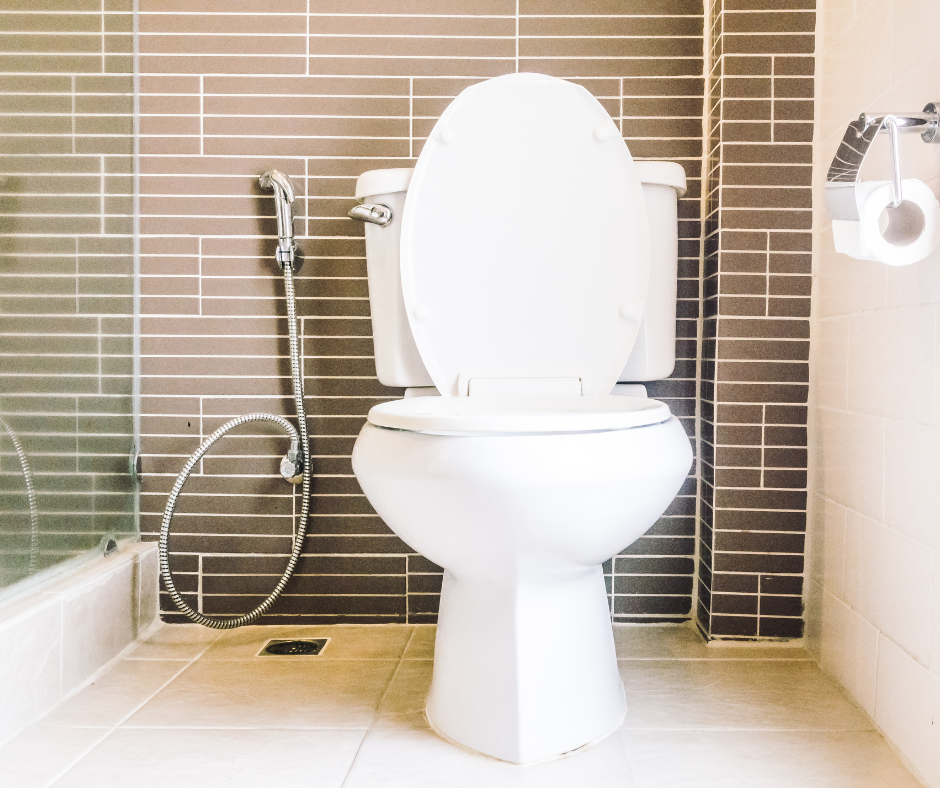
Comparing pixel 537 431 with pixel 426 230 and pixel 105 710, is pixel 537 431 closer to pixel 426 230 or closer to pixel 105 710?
pixel 426 230

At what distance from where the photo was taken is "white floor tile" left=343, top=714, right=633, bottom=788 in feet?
2.68

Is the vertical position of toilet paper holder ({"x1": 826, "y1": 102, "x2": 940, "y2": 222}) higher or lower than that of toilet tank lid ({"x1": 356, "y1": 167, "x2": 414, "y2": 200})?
lower

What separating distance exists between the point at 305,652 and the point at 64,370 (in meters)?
0.61

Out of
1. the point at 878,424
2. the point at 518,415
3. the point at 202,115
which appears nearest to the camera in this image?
the point at 518,415

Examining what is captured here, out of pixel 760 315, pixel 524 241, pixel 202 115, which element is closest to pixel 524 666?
pixel 524 241

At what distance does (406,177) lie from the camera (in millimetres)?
1116

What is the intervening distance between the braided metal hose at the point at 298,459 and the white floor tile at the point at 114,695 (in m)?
0.10

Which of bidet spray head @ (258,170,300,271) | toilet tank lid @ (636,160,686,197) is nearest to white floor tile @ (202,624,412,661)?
bidet spray head @ (258,170,300,271)

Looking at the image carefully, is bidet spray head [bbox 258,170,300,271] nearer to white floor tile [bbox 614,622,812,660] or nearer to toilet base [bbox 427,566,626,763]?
toilet base [bbox 427,566,626,763]

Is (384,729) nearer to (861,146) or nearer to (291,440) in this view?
(291,440)

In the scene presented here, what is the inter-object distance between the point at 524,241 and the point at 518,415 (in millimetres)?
442

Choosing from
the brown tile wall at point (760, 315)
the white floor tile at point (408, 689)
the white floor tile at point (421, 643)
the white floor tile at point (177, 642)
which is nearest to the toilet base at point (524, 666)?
the white floor tile at point (408, 689)

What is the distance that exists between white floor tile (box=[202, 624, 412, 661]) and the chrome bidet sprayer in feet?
0.10

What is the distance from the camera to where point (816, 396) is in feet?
3.88
